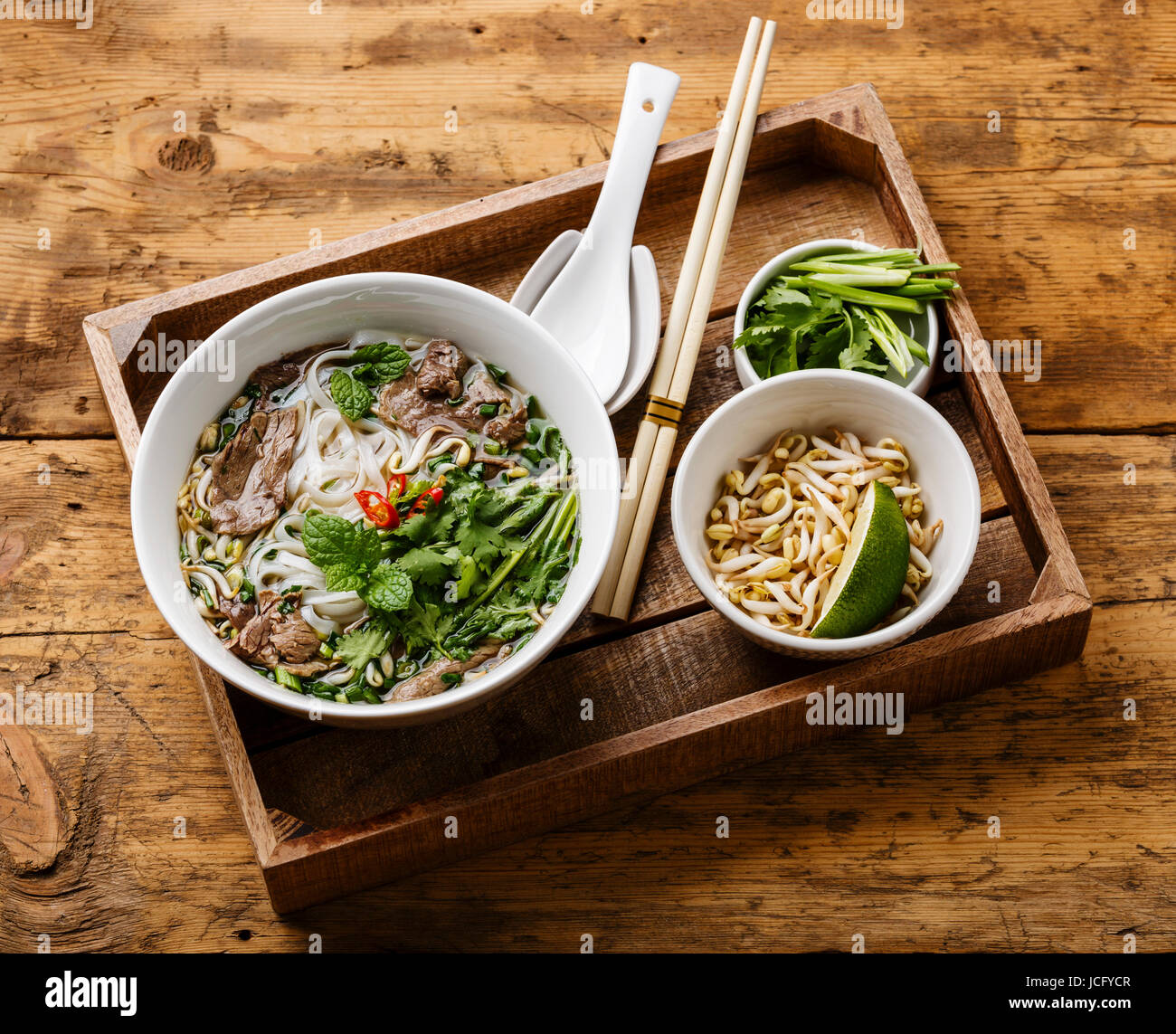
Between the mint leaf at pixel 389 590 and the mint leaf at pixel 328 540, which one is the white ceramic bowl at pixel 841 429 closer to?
the mint leaf at pixel 389 590

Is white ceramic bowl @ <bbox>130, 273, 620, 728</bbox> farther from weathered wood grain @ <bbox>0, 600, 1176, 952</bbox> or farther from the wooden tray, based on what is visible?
weathered wood grain @ <bbox>0, 600, 1176, 952</bbox>

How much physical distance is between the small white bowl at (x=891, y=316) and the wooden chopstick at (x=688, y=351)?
0.32 ft

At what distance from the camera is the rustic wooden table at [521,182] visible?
9.02 feet

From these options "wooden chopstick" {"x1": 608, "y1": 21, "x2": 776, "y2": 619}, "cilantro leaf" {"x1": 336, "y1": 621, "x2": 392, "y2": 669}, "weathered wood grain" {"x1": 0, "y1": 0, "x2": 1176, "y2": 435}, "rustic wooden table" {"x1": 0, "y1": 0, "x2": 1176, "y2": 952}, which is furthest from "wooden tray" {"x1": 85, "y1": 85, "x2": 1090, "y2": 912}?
"weathered wood grain" {"x1": 0, "y1": 0, "x2": 1176, "y2": 435}

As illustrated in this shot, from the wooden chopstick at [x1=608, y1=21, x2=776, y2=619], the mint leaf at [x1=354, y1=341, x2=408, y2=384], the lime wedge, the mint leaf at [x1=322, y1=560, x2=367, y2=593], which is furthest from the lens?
the wooden chopstick at [x1=608, y1=21, x2=776, y2=619]

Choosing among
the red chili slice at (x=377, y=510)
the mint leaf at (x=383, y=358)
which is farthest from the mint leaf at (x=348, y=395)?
the red chili slice at (x=377, y=510)

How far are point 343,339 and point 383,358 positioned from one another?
0.10 metres

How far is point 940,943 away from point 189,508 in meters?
2.07

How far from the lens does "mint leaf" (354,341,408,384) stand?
8.31ft

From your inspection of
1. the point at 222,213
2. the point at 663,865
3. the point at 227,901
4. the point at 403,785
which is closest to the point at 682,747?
the point at 663,865

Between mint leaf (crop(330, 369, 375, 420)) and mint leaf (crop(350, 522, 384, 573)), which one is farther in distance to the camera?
mint leaf (crop(330, 369, 375, 420))

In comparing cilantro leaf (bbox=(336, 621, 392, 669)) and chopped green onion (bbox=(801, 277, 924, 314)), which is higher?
chopped green onion (bbox=(801, 277, 924, 314))

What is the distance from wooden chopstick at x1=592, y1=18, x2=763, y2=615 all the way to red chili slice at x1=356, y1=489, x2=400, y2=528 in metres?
0.55

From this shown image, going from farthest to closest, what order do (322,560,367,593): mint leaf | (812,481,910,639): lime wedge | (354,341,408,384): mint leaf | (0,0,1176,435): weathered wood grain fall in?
(0,0,1176,435): weathered wood grain
(354,341,408,384): mint leaf
(812,481,910,639): lime wedge
(322,560,367,593): mint leaf
